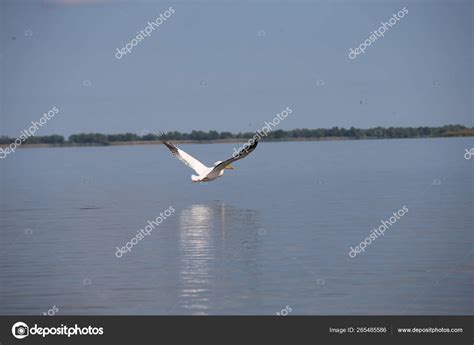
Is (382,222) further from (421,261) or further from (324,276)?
(324,276)

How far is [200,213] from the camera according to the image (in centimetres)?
3466

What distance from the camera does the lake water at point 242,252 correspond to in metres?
20.6

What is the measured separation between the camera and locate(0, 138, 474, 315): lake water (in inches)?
811

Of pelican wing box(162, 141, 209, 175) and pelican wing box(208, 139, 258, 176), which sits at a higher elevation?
pelican wing box(162, 141, 209, 175)

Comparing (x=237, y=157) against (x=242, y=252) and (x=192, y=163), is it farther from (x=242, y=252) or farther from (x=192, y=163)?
(x=192, y=163)

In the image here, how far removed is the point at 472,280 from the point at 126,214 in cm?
1576

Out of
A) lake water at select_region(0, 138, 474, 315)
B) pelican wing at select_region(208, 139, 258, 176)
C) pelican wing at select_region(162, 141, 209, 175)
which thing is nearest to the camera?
lake water at select_region(0, 138, 474, 315)

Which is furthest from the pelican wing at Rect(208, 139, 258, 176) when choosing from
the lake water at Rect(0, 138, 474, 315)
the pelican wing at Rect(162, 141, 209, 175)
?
the pelican wing at Rect(162, 141, 209, 175)

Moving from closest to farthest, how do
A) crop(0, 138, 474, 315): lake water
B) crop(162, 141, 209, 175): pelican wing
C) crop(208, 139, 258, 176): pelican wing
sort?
1. crop(0, 138, 474, 315): lake water
2. crop(208, 139, 258, 176): pelican wing
3. crop(162, 141, 209, 175): pelican wing

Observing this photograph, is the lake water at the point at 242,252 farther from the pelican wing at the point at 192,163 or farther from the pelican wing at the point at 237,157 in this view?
the pelican wing at the point at 237,157

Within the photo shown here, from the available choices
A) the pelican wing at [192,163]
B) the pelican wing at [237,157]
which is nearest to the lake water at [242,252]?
the pelican wing at [192,163]

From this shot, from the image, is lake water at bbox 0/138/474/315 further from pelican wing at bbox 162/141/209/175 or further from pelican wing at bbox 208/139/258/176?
pelican wing at bbox 208/139/258/176
